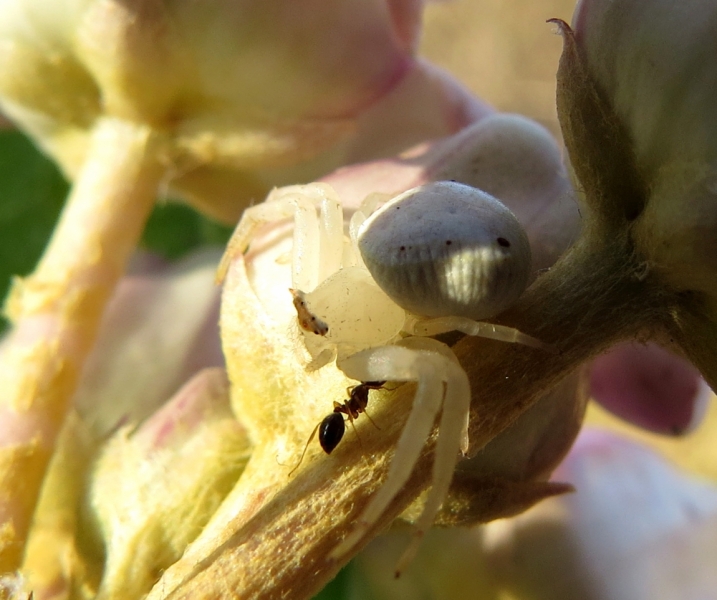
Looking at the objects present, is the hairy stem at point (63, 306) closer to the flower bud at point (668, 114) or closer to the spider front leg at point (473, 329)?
the spider front leg at point (473, 329)

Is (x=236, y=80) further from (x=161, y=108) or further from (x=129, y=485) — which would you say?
(x=129, y=485)

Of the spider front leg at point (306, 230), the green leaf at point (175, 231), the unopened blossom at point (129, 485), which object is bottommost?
the green leaf at point (175, 231)

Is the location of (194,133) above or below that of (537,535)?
above

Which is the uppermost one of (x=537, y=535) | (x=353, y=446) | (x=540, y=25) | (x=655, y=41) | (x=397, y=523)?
(x=655, y=41)

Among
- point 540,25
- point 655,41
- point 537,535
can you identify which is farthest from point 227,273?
point 540,25

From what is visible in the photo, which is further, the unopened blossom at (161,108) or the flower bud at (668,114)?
the unopened blossom at (161,108)

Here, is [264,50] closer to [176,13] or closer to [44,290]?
[176,13]

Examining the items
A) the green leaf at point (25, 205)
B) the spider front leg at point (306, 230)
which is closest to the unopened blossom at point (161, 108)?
the spider front leg at point (306, 230)
